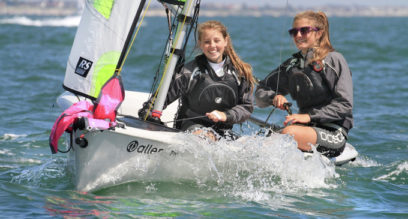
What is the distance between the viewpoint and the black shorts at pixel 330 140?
450cm

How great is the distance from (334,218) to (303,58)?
1.27 m

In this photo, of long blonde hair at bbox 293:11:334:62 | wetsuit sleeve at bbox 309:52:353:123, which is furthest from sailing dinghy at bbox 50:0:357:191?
wetsuit sleeve at bbox 309:52:353:123

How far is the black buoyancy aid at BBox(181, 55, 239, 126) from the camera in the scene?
4.44m

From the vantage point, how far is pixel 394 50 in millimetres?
20609

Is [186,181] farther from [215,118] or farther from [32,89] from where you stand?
[32,89]

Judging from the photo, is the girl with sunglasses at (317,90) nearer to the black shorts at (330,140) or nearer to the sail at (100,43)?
the black shorts at (330,140)

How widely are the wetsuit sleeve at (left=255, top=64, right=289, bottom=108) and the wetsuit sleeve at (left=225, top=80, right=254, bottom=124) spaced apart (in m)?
0.22

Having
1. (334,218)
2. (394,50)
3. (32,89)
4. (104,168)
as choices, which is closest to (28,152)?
(104,168)

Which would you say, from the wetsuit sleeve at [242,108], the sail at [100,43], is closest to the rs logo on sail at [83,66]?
the sail at [100,43]

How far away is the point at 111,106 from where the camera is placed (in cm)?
402

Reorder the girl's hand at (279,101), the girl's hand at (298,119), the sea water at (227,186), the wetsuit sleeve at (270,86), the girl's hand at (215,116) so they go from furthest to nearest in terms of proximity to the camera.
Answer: the wetsuit sleeve at (270,86)
the girl's hand at (279,101)
the girl's hand at (298,119)
the girl's hand at (215,116)
the sea water at (227,186)

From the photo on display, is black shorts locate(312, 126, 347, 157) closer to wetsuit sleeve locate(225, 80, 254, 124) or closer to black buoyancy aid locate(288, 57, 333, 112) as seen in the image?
black buoyancy aid locate(288, 57, 333, 112)

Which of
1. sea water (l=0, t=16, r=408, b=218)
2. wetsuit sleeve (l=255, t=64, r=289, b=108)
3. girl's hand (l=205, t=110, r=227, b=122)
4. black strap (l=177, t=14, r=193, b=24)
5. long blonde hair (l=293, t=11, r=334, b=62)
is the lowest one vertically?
sea water (l=0, t=16, r=408, b=218)

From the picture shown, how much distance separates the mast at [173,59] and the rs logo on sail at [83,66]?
0.52 m
